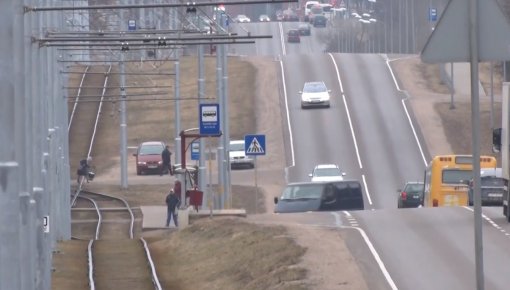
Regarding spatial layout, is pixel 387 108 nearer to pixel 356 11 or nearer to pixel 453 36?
pixel 356 11

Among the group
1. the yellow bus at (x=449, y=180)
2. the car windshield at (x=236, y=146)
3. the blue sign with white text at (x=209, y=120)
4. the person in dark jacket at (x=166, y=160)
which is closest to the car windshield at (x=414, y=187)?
the yellow bus at (x=449, y=180)

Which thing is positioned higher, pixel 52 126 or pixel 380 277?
pixel 52 126

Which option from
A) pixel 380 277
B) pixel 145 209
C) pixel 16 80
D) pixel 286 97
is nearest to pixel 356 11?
pixel 286 97

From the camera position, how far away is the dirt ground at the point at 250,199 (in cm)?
2716

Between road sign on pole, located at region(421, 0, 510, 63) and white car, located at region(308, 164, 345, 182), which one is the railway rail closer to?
white car, located at region(308, 164, 345, 182)

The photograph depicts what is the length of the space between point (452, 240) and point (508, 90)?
358 centimetres

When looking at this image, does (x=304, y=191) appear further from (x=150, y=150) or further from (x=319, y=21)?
(x=319, y=21)

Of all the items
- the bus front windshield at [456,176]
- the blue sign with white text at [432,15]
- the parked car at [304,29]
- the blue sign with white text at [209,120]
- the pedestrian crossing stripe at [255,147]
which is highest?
the parked car at [304,29]

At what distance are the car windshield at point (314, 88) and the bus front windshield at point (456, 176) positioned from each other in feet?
111

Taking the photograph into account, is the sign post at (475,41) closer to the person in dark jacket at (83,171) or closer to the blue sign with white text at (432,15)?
the person in dark jacket at (83,171)

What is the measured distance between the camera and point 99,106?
8375 centimetres

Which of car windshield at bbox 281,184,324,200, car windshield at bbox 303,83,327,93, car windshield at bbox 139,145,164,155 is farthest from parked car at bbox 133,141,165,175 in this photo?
car windshield at bbox 281,184,324,200

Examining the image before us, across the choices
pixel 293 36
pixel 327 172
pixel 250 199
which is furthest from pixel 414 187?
pixel 293 36

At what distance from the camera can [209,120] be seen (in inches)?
1548
